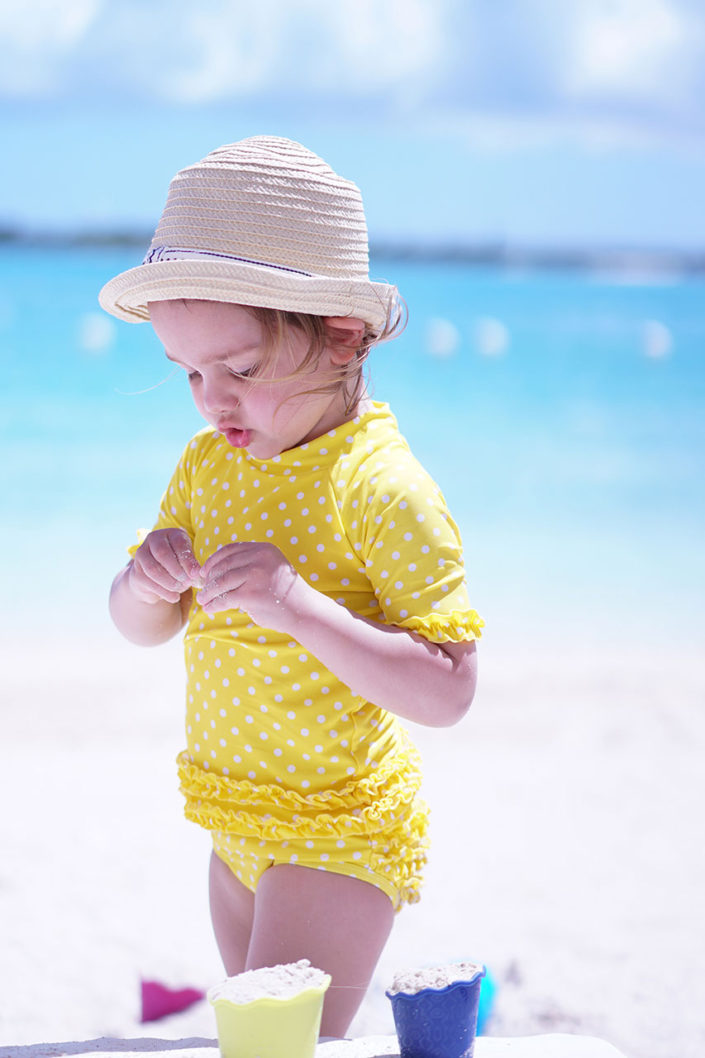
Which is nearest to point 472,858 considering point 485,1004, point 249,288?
point 485,1004

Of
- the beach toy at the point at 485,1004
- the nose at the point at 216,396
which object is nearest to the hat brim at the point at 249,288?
the nose at the point at 216,396

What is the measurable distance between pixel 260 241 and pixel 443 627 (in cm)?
58

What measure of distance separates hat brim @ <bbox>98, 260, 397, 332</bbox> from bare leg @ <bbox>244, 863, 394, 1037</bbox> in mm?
771

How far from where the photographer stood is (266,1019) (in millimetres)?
1313

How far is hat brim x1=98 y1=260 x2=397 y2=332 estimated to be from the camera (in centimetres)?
159

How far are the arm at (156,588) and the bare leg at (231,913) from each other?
372mm

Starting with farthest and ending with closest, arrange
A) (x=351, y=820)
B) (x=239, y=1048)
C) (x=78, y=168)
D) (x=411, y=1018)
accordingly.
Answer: (x=78, y=168) < (x=351, y=820) < (x=411, y=1018) < (x=239, y=1048)

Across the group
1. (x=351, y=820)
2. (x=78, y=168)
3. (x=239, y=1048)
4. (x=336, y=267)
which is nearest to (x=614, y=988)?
(x=351, y=820)

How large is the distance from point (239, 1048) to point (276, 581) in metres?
0.54

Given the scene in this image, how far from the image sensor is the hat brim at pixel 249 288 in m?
1.59

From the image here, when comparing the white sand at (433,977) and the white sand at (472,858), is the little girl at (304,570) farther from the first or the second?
the white sand at (472,858)

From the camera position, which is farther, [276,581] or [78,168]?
[78,168]

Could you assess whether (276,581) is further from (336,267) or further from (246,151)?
(246,151)

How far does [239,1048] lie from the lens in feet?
4.37
